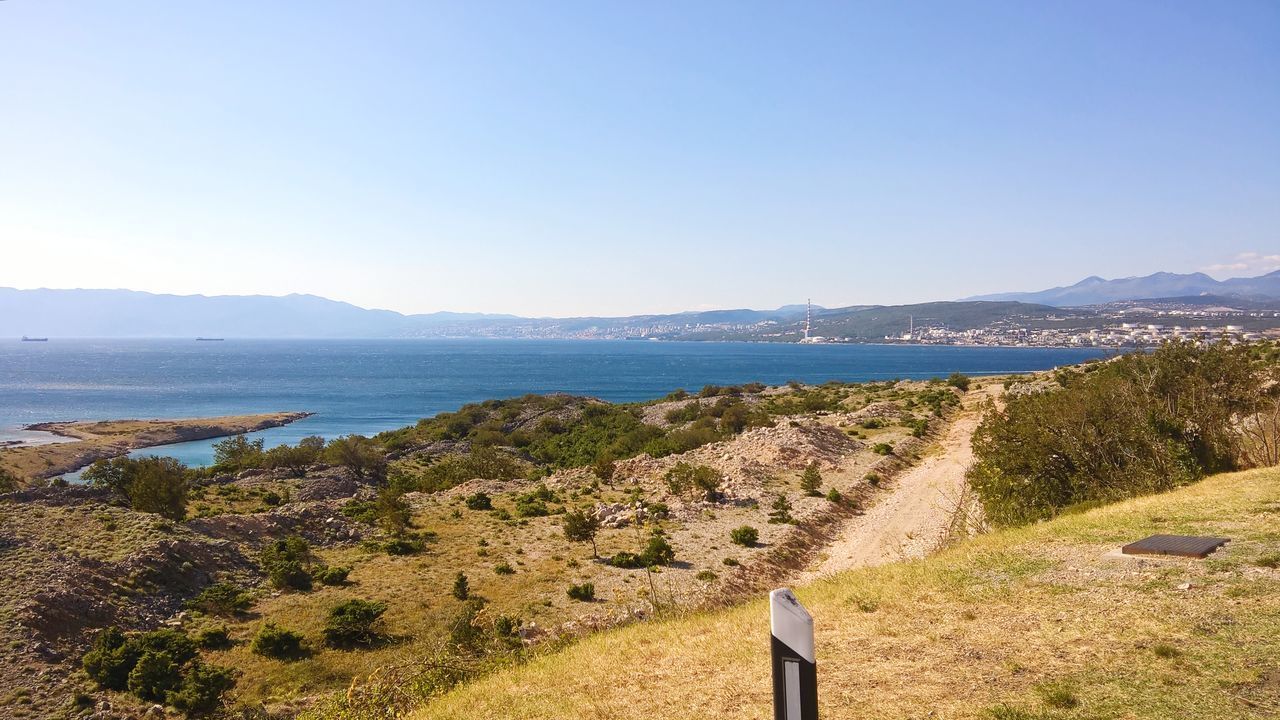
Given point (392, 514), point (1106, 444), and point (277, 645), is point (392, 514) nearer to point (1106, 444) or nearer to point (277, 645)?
point (277, 645)

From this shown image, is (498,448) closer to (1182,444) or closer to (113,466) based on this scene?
(113,466)

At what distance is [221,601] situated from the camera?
62.2ft

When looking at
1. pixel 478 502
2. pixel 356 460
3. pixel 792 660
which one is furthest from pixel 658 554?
pixel 356 460

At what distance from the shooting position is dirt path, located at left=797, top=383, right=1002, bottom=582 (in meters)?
20.4

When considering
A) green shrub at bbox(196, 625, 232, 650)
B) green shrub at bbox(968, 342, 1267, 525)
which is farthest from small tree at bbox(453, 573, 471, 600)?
green shrub at bbox(968, 342, 1267, 525)

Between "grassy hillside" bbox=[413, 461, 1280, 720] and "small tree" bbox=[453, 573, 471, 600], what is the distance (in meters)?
9.58

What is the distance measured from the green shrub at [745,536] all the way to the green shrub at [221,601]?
16.1m

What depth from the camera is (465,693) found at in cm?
889

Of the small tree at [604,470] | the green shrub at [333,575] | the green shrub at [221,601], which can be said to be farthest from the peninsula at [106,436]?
the small tree at [604,470]

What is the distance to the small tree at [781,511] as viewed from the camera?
25575 millimetres

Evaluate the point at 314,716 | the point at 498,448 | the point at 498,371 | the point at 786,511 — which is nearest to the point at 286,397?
the point at 498,371

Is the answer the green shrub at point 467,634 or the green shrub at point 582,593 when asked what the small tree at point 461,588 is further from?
the green shrub at point 467,634

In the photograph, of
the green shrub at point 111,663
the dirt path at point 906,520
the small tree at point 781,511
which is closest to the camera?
the green shrub at point 111,663

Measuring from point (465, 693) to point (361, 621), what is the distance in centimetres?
975
